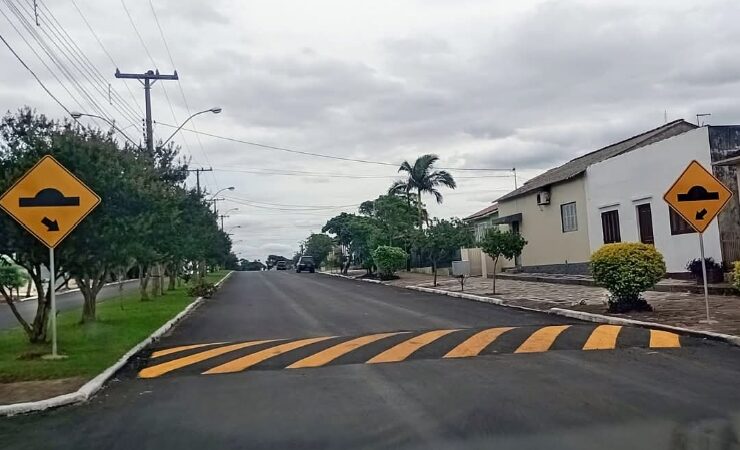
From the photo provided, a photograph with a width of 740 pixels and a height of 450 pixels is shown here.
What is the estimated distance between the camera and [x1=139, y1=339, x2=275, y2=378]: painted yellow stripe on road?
11.2m

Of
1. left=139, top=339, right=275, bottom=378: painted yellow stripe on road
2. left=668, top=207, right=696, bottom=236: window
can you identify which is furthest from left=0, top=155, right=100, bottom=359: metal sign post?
left=668, top=207, right=696, bottom=236: window

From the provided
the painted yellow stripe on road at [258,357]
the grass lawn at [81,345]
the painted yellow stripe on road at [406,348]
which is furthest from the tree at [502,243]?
the painted yellow stripe on road at [258,357]

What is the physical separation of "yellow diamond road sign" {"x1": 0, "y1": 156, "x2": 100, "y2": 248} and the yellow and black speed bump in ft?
8.69

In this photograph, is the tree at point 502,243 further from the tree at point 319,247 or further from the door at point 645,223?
the tree at point 319,247

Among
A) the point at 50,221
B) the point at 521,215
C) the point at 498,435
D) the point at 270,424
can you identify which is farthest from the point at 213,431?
the point at 521,215

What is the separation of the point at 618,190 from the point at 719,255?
609 cm

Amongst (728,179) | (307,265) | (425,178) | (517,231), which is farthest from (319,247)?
(728,179)

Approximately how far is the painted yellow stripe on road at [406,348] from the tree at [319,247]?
6637 centimetres

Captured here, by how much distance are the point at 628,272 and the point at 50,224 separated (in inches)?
459

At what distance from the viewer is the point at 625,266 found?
16625mm

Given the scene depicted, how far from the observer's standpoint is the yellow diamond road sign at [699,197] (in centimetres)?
1466

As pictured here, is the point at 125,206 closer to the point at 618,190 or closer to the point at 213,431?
the point at 213,431

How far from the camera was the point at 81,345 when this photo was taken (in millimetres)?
14125

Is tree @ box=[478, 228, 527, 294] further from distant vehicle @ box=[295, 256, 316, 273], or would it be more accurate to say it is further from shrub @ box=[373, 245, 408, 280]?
distant vehicle @ box=[295, 256, 316, 273]
